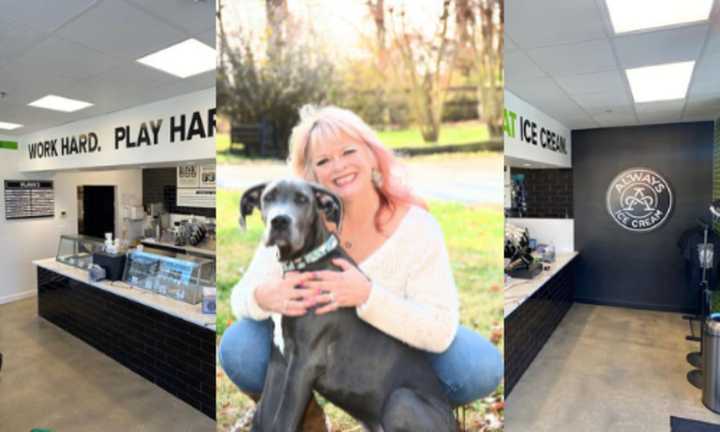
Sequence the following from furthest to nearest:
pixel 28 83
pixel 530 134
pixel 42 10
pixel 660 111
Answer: pixel 660 111 < pixel 530 134 < pixel 28 83 < pixel 42 10

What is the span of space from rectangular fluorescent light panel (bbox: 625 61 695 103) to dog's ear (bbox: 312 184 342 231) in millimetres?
3174

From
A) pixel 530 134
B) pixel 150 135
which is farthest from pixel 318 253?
pixel 530 134

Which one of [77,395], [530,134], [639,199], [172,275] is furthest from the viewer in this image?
[639,199]

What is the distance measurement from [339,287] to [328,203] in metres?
0.27

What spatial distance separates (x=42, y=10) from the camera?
2.31 m

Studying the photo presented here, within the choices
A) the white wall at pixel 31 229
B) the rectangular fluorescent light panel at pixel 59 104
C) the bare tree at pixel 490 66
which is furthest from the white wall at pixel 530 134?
the white wall at pixel 31 229

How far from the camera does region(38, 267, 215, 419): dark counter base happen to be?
11.7 feet

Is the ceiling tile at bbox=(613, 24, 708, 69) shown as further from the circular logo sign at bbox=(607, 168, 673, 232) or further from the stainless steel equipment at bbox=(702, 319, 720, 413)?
the circular logo sign at bbox=(607, 168, 673, 232)

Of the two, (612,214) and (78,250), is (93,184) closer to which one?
(78,250)

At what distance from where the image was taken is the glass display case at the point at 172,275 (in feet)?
12.5

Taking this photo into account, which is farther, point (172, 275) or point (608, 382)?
point (608, 382)

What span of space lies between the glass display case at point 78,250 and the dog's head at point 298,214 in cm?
470

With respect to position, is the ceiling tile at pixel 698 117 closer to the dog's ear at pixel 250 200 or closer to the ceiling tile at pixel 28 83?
the dog's ear at pixel 250 200

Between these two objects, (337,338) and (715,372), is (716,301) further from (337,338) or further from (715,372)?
(337,338)
